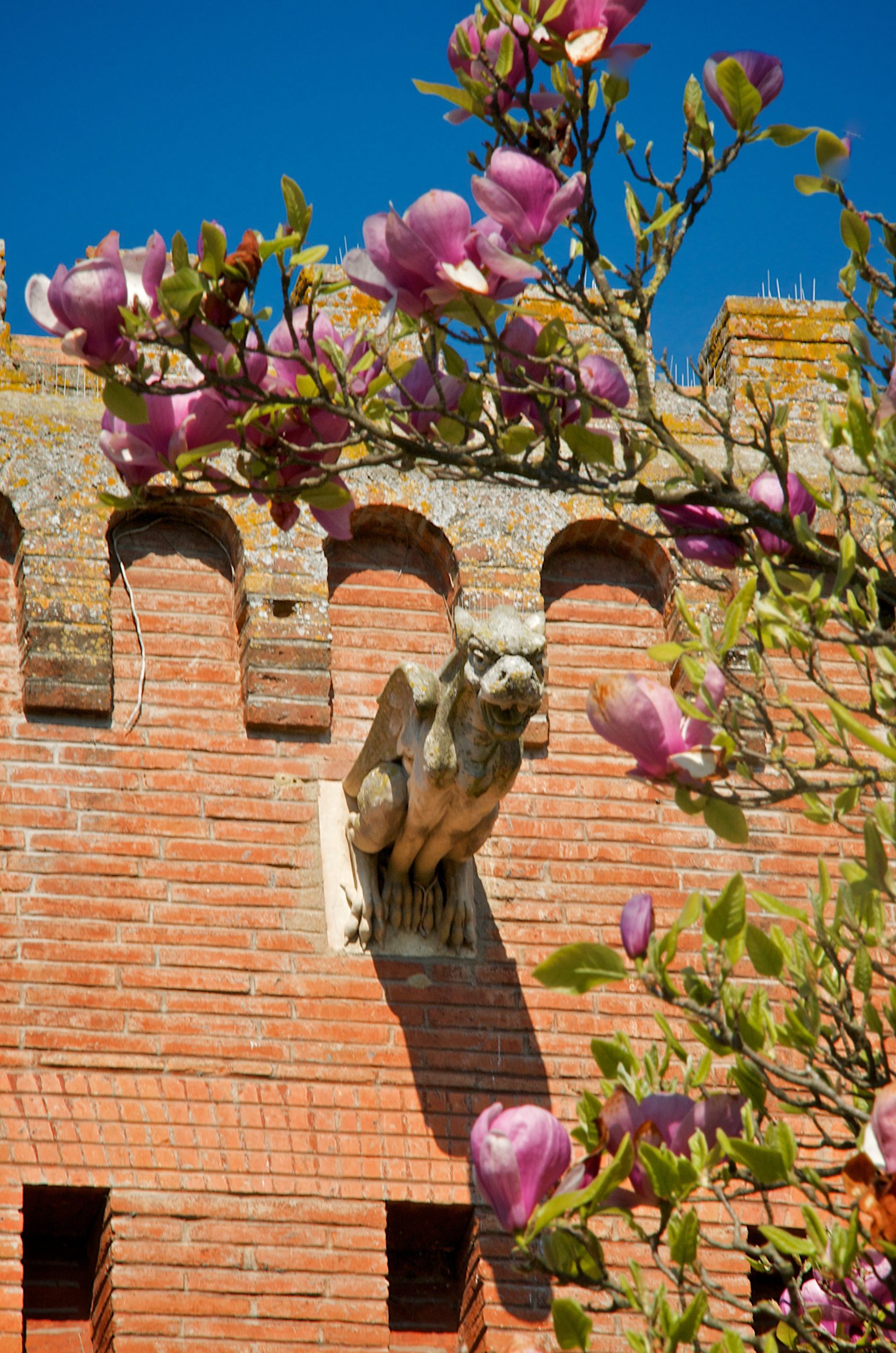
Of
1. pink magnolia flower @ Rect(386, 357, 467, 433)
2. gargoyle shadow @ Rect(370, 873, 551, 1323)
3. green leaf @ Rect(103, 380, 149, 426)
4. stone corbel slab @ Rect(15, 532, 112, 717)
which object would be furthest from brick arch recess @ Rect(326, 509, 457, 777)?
green leaf @ Rect(103, 380, 149, 426)

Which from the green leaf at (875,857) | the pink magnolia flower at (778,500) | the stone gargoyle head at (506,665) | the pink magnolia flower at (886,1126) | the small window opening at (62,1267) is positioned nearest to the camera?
the pink magnolia flower at (886,1126)

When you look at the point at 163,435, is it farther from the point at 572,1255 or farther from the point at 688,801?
the point at 572,1255

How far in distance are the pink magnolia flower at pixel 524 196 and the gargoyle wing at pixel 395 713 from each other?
2740 mm

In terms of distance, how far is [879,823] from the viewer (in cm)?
443

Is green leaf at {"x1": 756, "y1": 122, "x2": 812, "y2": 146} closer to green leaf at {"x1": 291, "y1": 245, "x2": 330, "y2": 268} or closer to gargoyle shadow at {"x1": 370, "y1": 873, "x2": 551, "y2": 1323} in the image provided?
green leaf at {"x1": 291, "y1": 245, "x2": 330, "y2": 268}

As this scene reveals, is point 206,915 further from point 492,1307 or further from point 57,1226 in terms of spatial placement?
point 492,1307

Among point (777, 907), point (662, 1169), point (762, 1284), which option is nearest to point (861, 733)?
point (777, 907)

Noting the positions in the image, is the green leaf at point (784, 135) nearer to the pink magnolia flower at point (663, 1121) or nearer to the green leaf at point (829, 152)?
the green leaf at point (829, 152)

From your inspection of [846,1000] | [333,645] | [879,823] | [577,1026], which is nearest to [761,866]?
[577,1026]

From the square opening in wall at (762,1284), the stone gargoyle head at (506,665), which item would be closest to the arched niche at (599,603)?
the stone gargoyle head at (506,665)

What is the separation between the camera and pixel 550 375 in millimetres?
5195

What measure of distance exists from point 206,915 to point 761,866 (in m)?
2.10

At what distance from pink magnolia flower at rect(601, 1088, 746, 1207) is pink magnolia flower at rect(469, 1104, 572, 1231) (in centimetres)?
14

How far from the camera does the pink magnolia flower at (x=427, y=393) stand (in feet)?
17.1
